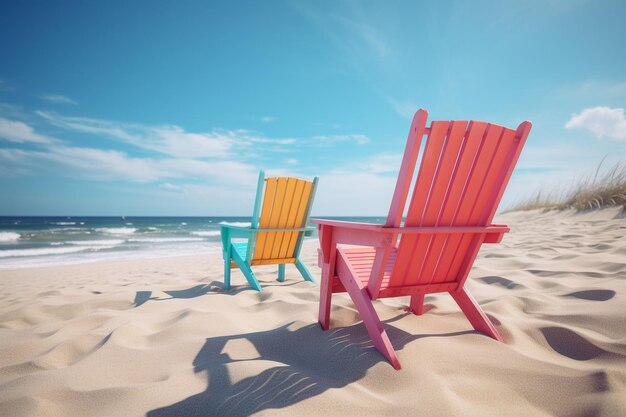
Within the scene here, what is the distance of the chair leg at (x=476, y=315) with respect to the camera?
188 centimetres

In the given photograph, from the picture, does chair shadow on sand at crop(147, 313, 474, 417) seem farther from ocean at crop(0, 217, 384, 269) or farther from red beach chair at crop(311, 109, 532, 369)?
ocean at crop(0, 217, 384, 269)

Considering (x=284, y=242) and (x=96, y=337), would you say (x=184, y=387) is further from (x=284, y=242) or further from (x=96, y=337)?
(x=284, y=242)

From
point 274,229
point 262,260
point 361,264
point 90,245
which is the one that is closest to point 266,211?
point 274,229

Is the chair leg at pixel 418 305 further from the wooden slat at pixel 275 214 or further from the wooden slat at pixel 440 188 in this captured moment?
the wooden slat at pixel 275 214

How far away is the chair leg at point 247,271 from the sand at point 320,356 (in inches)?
14.6

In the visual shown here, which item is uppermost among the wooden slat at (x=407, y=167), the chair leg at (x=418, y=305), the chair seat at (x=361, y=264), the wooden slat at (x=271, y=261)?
the wooden slat at (x=407, y=167)

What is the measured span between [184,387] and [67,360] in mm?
915

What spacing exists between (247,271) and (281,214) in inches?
29.6

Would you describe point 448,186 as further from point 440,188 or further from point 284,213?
point 284,213

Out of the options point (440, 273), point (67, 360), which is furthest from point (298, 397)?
point (67, 360)

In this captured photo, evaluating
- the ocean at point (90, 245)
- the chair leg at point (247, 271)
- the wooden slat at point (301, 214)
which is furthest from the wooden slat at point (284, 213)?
the ocean at point (90, 245)

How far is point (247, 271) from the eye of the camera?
3529mm

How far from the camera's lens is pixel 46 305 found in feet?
9.62

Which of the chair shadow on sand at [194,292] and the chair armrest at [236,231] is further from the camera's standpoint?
the chair armrest at [236,231]
